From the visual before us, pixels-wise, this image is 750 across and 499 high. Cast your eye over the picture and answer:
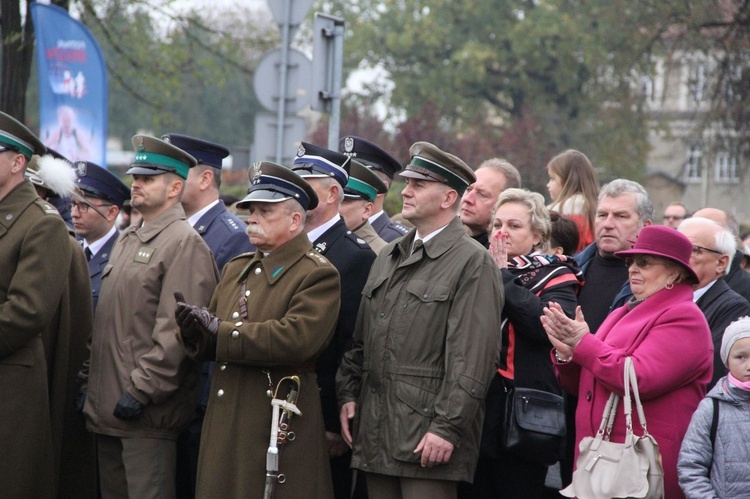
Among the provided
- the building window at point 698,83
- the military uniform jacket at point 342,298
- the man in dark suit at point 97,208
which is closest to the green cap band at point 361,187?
the military uniform jacket at point 342,298

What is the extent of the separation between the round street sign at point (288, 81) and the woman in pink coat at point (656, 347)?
4.71m

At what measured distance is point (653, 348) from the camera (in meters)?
4.79

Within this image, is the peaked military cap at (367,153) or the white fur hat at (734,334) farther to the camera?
the peaked military cap at (367,153)

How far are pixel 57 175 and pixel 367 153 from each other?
215 cm

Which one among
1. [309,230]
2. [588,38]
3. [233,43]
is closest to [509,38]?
[588,38]

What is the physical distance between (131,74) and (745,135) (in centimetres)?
1418

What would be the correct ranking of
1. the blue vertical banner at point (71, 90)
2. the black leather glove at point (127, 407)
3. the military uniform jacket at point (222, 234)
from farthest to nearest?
the blue vertical banner at point (71, 90) < the military uniform jacket at point (222, 234) < the black leather glove at point (127, 407)

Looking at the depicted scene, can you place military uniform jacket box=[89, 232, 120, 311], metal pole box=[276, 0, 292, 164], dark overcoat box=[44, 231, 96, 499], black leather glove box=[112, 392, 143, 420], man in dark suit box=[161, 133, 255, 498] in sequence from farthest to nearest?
metal pole box=[276, 0, 292, 164]
military uniform jacket box=[89, 232, 120, 311]
man in dark suit box=[161, 133, 255, 498]
dark overcoat box=[44, 231, 96, 499]
black leather glove box=[112, 392, 143, 420]

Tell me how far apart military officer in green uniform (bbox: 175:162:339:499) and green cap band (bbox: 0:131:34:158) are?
4.35 ft

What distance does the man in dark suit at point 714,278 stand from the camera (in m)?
5.68

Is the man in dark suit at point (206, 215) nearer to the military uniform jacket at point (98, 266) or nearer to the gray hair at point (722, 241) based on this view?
the military uniform jacket at point (98, 266)

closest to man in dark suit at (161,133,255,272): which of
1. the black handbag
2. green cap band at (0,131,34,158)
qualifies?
green cap band at (0,131,34,158)

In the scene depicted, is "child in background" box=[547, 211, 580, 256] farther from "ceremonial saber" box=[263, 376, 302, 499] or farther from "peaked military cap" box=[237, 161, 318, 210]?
"ceremonial saber" box=[263, 376, 302, 499]

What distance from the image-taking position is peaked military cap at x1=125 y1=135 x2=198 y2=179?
6023mm
